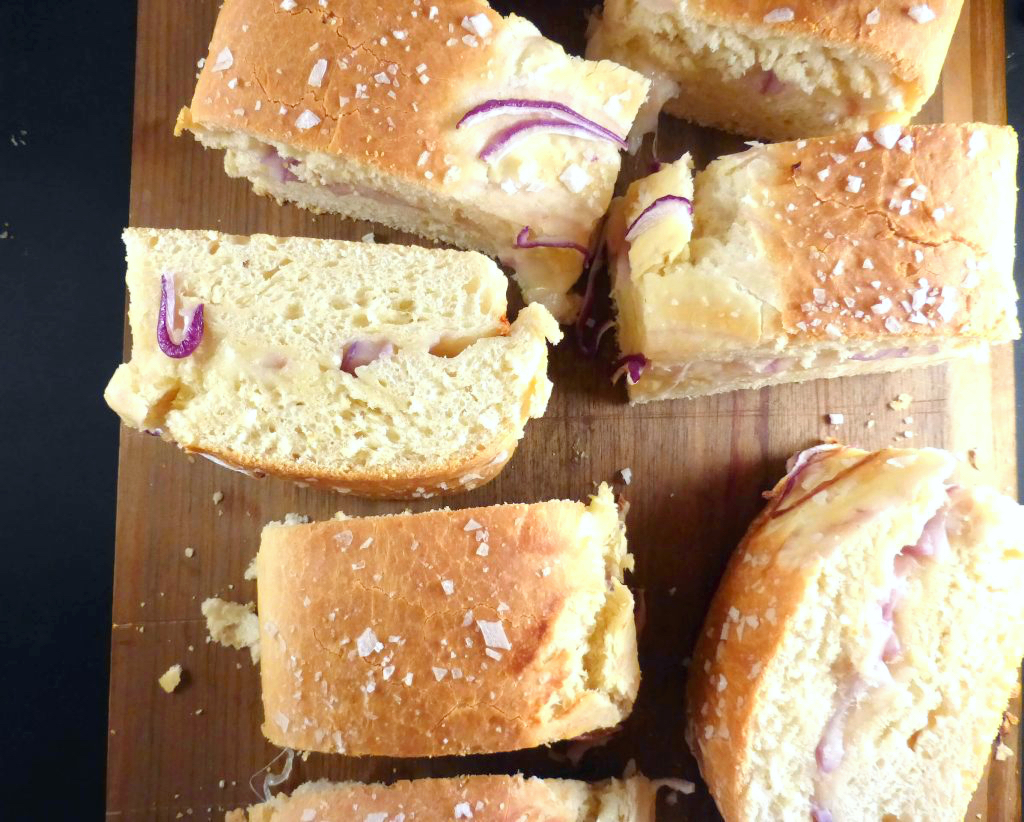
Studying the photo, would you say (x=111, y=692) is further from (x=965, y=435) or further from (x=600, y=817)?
(x=965, y=435)

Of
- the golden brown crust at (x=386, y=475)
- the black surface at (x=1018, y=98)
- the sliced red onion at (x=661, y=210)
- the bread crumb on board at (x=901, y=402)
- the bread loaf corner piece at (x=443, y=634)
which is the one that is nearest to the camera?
the bread loaf corner piece at (x=443, y=634)

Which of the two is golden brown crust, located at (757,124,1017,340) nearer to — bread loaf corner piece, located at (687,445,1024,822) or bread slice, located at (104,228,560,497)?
bread loaf corner piece, located at (687,445,1024,822)

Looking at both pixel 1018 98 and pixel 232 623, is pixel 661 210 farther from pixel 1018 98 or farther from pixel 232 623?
pixel 232 623

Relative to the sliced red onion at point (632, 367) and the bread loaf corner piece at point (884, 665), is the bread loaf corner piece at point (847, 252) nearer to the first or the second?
the sliced red onion at point (632, 367)

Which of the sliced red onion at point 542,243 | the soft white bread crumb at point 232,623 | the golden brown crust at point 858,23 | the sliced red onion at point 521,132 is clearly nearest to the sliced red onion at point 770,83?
the golden brown crust at point 858,23

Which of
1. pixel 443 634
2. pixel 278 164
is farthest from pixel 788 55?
pixel 443 634

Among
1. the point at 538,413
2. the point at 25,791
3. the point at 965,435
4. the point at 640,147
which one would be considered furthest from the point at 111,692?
the point at 965,435
